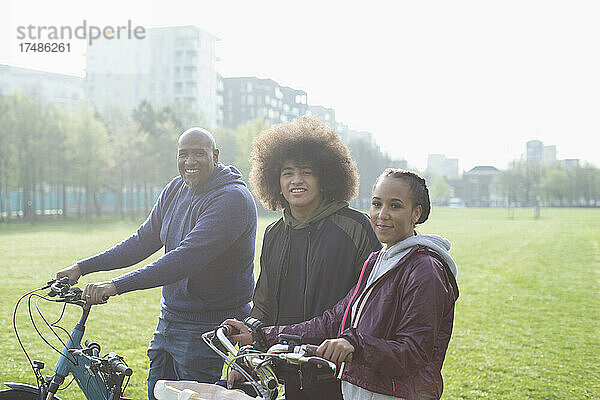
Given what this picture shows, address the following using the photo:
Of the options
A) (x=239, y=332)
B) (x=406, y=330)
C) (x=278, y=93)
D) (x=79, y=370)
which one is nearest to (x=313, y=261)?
(x=239, y=332)

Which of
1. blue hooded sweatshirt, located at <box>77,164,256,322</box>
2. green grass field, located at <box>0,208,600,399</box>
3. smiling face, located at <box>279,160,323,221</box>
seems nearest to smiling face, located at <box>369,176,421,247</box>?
smiling face, located at <box>279,160,323,221</box>

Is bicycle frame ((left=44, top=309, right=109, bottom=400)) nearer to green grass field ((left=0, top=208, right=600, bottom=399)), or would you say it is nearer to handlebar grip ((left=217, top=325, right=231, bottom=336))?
handlebar grip ((left=217, top=325, right=231, bottom=336))

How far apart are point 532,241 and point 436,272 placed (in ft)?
96.4

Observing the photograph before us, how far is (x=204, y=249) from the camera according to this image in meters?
3.24

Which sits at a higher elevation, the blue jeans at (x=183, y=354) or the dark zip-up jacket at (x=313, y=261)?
the dark zip-up jacket at (x=313, y=261)

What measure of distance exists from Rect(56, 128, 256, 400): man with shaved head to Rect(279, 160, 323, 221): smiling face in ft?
1.35

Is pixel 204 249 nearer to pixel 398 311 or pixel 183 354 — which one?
pixel 183 354

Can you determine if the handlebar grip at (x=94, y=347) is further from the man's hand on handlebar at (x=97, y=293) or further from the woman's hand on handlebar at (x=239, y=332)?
the woman's hand on handlebar at (x=239, y=332)

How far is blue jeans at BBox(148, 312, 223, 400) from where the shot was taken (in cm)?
349

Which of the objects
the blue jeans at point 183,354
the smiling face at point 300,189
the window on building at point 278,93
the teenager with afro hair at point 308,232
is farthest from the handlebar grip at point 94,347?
the window on building at point 278,93

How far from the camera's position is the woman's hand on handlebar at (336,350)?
202 centimetres

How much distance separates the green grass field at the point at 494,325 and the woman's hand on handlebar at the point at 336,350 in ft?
14.8

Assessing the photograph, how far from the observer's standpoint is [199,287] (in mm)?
3480

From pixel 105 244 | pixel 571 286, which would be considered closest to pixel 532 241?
pixel 571 286
